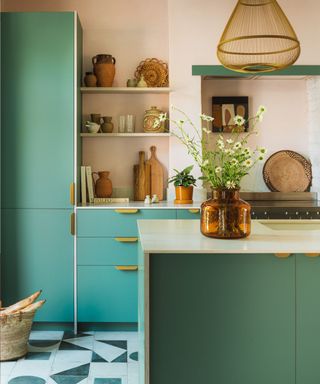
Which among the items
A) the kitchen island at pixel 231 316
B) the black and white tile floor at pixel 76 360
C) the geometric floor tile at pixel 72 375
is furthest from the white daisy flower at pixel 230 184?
the geometric floor tile at pixel 72 375

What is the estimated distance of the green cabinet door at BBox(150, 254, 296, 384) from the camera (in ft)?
7.00

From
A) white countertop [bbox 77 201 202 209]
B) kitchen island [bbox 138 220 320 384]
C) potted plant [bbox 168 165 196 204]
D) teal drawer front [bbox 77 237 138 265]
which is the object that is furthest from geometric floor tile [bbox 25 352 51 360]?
kitchen island [bbox 138 220 320 384]

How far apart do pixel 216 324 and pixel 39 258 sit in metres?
2.38

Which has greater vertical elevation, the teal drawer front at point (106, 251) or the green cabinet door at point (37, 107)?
the green cabinet door at point (37, 107)

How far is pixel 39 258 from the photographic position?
166 inches

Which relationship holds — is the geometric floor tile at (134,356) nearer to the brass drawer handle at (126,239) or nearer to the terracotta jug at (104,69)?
the brass drawer handle at (126,239)

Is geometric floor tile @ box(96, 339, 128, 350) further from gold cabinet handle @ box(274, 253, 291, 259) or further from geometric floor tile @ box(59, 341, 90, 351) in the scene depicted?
gold cabinet handle @ box(274, 253, 291, 259)

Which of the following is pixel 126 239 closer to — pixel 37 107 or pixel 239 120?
pixel 37 107

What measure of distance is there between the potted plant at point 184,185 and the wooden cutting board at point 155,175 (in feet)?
1.03

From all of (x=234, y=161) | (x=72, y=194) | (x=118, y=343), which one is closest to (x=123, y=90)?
(x=72, y=194)

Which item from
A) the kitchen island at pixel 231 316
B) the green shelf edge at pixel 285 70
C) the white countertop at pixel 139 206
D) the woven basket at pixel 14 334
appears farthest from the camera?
the green shelf edge at pixel 285 70

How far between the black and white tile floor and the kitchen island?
123 cm

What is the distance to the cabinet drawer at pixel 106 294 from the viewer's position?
419cm

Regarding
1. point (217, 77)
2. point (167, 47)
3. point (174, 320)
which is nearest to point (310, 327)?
point (174, 320)
